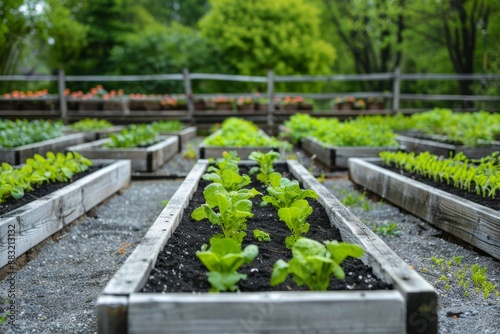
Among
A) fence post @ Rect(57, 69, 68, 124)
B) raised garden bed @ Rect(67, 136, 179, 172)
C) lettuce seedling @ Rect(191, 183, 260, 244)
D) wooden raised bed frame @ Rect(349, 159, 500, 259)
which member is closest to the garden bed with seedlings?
raised garden bed @ Rect(67, 136, 179, 172)

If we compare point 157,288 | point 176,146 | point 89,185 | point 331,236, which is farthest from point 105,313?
point 176,146

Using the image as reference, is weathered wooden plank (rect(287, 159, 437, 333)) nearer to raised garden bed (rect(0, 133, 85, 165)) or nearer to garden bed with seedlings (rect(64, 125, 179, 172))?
garden bed with seedlings (rect(64, 125, 179, 172))

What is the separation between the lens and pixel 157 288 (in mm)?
1753

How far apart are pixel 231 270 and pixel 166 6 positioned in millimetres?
30217

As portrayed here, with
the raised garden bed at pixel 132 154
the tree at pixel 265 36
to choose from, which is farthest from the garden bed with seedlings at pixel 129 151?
the tree at pixel 265 36

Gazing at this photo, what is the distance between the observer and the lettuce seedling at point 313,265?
1.66 meters

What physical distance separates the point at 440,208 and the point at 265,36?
14.2m

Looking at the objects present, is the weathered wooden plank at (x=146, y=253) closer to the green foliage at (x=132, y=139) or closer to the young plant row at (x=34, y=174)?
the young plant row at (x=34, y=174)

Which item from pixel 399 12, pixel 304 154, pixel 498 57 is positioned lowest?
pixel 304 154

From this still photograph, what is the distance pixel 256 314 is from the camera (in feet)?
4.75

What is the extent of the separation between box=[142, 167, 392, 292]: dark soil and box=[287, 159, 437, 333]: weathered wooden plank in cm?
5

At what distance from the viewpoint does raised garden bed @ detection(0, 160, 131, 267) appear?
8.75ft

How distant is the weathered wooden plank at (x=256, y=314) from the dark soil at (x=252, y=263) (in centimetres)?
30

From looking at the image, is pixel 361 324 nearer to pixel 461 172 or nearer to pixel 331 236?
pixel 331 236
